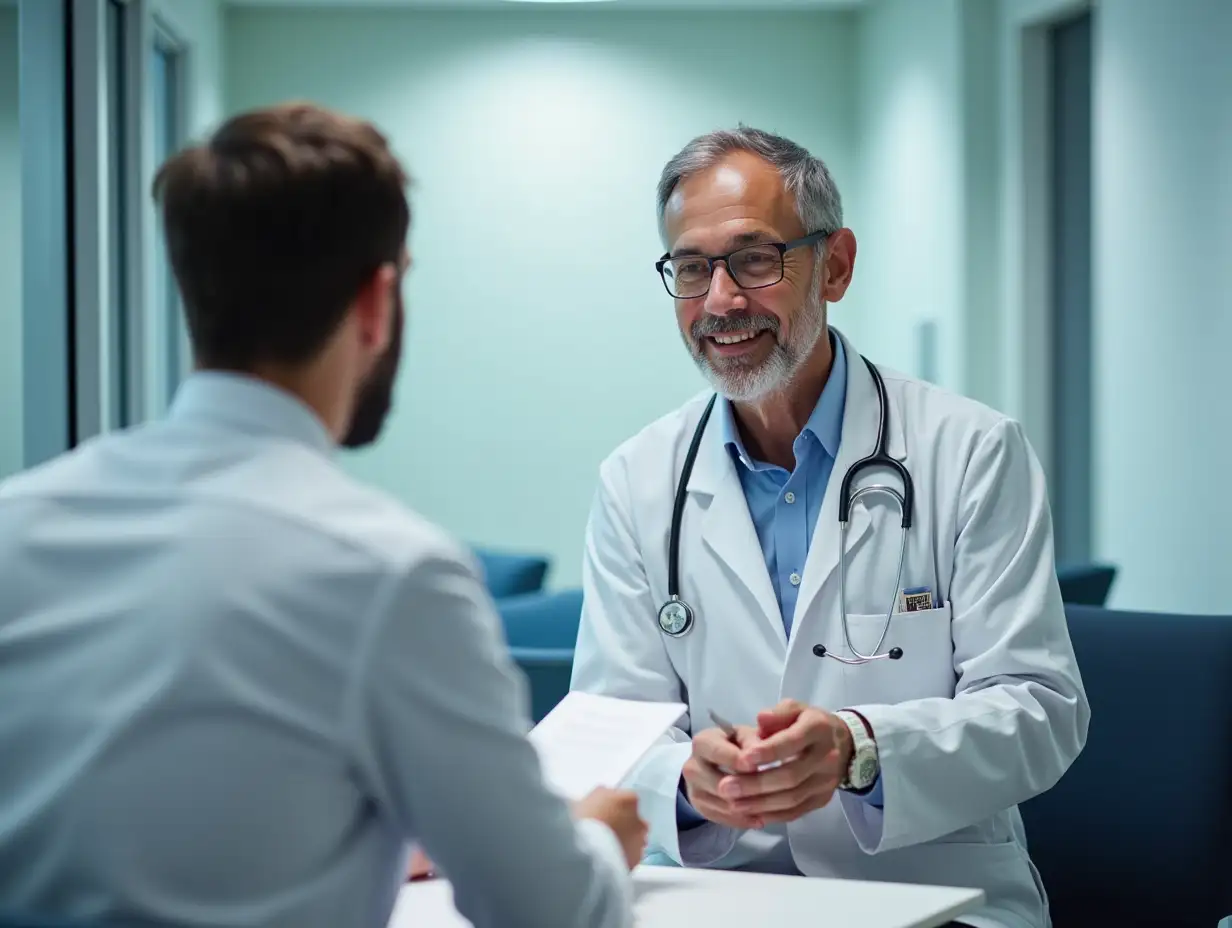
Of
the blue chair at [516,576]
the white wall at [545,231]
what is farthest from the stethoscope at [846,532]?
the white wall at [545,231]

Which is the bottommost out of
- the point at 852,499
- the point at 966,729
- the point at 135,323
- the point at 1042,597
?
the point at 966,729

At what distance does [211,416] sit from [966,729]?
976 millimetres

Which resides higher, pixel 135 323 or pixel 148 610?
pixel 135 323

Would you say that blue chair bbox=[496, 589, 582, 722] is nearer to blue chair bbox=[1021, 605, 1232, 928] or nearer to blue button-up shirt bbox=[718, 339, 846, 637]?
blue button-up shirt bbox=[718, 339, 846, 637]

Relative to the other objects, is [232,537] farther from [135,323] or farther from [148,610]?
[135,323]

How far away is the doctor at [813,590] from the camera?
1.54 metres

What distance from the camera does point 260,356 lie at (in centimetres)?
98

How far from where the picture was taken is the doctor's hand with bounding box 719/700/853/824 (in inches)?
56.3

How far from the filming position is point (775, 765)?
1.44 metres

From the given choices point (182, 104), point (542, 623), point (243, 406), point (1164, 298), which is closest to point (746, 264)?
point (243, 406)

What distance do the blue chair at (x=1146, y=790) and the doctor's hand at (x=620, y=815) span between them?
2.84 feet

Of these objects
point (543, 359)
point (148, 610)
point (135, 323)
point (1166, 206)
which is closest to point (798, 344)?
point (148, 610)

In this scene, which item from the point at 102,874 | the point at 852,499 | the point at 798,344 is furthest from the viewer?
the point at 798,344

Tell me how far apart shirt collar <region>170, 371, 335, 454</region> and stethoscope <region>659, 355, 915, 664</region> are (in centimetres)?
87
